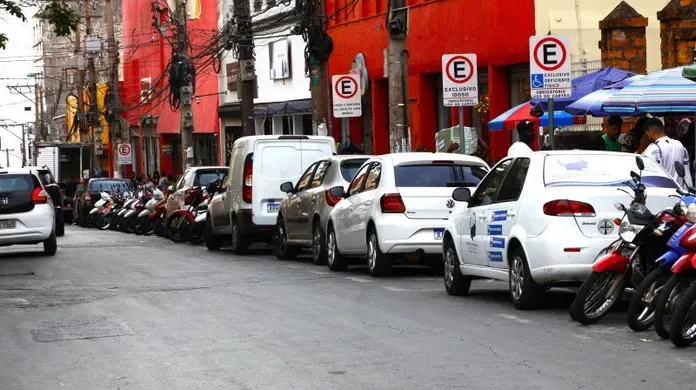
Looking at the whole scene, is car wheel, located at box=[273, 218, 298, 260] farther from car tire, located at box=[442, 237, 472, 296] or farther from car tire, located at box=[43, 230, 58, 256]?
car tire, located at box=[442, 237, 472, 296]

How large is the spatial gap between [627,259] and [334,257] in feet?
27.5

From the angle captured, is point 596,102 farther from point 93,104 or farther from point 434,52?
point 93,104

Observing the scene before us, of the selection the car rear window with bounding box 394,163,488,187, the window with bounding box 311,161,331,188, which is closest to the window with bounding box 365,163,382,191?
the car rear window with bounding box 394,163,488,187

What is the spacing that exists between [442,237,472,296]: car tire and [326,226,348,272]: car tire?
431 centimetres

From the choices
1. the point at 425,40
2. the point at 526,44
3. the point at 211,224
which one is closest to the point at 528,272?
the point at 211,224

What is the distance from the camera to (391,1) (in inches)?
1061

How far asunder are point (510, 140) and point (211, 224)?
937 centimetres

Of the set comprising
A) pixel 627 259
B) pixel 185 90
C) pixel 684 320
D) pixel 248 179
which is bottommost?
pixel 684 320

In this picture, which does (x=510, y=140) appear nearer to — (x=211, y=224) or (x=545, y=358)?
(x=211, y=224)

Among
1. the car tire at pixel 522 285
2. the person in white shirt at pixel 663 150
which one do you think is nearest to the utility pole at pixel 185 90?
the person in white shirt at pixel 663 150

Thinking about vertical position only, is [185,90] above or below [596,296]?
above

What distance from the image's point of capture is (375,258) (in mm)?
18969

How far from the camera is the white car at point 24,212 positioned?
27000mm

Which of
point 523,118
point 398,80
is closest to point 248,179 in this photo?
point 398,80
